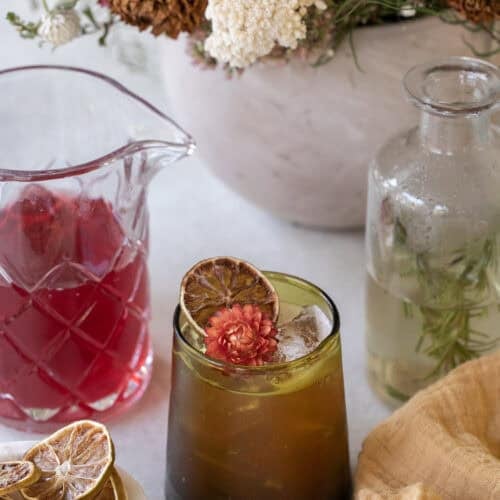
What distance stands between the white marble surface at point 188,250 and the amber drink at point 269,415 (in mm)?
93

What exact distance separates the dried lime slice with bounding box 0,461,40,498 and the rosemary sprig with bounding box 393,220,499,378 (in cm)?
30

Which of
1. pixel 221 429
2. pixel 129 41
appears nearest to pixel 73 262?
pixel 221 429

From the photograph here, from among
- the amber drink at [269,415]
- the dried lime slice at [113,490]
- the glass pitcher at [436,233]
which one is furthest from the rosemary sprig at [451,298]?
the dried lime slice at [113,490]

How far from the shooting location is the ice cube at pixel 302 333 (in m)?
0.66

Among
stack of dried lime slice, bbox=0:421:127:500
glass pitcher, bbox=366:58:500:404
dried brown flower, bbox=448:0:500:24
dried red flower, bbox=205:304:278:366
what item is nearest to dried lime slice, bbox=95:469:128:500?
stack of dried lime slice, bbox=0:421:127:500

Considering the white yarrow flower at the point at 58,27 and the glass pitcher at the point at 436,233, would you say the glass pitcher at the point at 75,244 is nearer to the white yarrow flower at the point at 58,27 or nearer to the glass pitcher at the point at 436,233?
the white yarrow flower at the point at 58,27

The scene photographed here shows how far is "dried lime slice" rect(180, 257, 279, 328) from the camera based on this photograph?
0.67m

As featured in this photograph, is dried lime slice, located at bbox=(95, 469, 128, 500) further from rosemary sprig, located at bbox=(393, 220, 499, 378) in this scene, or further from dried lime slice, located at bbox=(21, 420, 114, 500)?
rosemary sprig, located at bbox=(393, 220, 499, 378)

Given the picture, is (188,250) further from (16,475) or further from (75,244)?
(16,475)

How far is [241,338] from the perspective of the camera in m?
0.64

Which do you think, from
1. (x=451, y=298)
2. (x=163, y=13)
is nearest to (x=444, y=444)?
(x=451, y=298)

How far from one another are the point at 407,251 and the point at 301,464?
197mm

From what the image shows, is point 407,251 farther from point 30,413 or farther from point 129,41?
point 129,41

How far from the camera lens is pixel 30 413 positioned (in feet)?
2.61
